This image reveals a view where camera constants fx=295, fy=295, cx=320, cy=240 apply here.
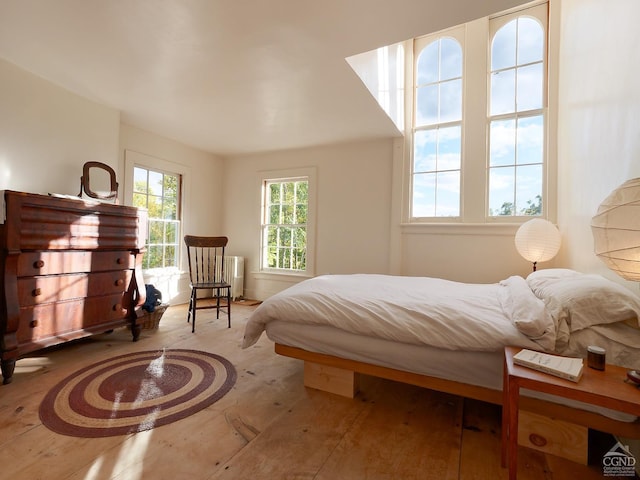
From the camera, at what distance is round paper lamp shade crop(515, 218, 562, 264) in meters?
2.83

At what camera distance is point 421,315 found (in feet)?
5.33

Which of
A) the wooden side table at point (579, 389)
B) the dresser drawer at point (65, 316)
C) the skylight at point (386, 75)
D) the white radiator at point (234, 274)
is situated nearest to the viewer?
the wooden side table at point (579, 389)

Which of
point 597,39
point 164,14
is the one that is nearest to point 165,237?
point 164,14

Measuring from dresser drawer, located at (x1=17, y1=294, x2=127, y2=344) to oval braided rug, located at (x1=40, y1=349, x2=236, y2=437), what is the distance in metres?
0.38

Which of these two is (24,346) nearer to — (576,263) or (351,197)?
(351,197)

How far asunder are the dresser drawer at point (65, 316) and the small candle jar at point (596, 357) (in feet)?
10.7

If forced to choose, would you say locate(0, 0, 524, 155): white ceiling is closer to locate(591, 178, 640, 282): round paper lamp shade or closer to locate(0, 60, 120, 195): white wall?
locate(0, 60, 120, 195): white wall

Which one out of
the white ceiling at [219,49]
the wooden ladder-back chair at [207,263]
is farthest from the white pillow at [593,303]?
the wooden ladder-back chair at [207,263]

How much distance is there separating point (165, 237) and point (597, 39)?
196 inches

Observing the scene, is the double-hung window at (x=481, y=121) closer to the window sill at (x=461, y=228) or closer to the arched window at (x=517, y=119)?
the arched window at (x=517, y=119)

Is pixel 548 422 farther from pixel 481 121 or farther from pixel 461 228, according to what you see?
pixel 481 121

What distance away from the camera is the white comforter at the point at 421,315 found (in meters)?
1.41

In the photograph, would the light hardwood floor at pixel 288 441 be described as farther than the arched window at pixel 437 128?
No

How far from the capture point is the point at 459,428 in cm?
161
